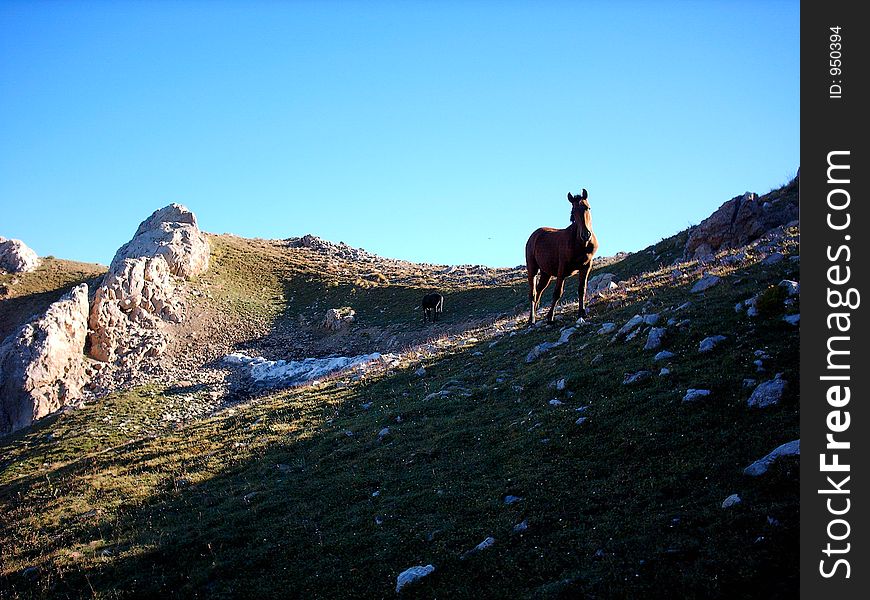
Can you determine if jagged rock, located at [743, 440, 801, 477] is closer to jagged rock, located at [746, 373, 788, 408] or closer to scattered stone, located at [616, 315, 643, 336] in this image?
jagged rock, located at [746, 373, 788, 408]

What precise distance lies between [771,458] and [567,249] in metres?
13.2

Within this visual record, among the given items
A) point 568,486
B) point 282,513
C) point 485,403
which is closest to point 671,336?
point 485,403

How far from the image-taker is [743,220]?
2903cm

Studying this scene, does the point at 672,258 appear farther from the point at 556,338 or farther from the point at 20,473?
the point at 20,473

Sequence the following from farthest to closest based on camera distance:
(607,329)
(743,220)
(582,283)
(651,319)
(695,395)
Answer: (743,220), (582,283), (607,329), (651,319), (695,395)

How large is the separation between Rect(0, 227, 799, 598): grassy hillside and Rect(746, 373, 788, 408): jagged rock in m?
0.16

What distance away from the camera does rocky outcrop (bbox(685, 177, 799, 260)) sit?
2797 centimetres

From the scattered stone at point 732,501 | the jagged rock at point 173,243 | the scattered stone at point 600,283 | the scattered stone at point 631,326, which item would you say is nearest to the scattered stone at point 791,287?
the scattered stone at point 631,326

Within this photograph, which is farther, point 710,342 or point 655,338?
point 655,338

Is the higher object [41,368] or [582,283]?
[582,283]

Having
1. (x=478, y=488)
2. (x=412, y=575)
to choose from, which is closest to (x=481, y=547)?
(x=412, y=575)

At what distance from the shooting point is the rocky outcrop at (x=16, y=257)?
51.4 metres
